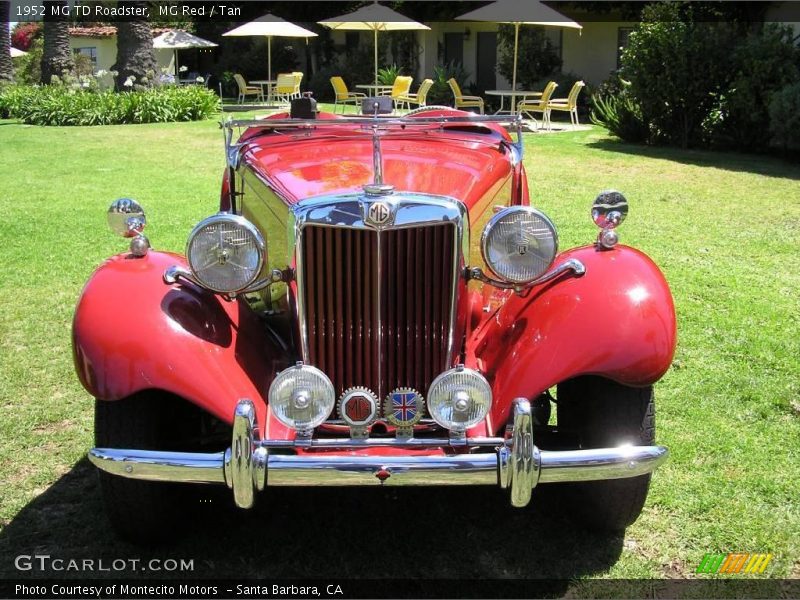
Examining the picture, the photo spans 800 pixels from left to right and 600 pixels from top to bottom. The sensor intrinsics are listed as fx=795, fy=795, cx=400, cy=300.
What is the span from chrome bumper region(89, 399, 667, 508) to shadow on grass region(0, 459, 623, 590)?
1.91 feet

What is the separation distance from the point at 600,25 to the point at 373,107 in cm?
1896

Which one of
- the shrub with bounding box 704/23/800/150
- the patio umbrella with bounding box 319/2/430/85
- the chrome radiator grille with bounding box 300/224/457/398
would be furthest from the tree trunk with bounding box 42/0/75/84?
the chrome radiator grille with bounding box 300/224/457/398

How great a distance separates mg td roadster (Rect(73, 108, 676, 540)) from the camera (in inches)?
92.9

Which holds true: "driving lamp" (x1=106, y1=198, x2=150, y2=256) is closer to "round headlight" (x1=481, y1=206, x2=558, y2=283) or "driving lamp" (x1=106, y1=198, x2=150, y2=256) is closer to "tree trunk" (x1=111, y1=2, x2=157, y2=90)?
"round headlight" (x1=481, y1=206, x2=558, y2=283)

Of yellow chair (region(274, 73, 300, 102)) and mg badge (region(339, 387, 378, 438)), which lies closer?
mg badge (region(339, 387, 378, 438))

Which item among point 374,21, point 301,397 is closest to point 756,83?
point 374,21

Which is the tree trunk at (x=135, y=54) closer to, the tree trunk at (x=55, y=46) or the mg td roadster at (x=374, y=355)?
the tree trunk at (x=55, y=46)

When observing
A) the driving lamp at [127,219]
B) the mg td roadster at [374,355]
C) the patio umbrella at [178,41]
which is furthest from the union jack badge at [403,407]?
the patio umbrella at [178,41]

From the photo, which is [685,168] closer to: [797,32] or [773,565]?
[797,32]

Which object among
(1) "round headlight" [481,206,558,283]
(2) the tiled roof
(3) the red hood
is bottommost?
(1) "round headlight" [481,206,558,283]

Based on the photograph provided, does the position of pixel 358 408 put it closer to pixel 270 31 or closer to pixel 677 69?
pixel 677 69

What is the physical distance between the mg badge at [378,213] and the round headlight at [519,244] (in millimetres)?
343

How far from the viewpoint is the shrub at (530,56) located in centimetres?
2077

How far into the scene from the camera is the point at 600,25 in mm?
20906
